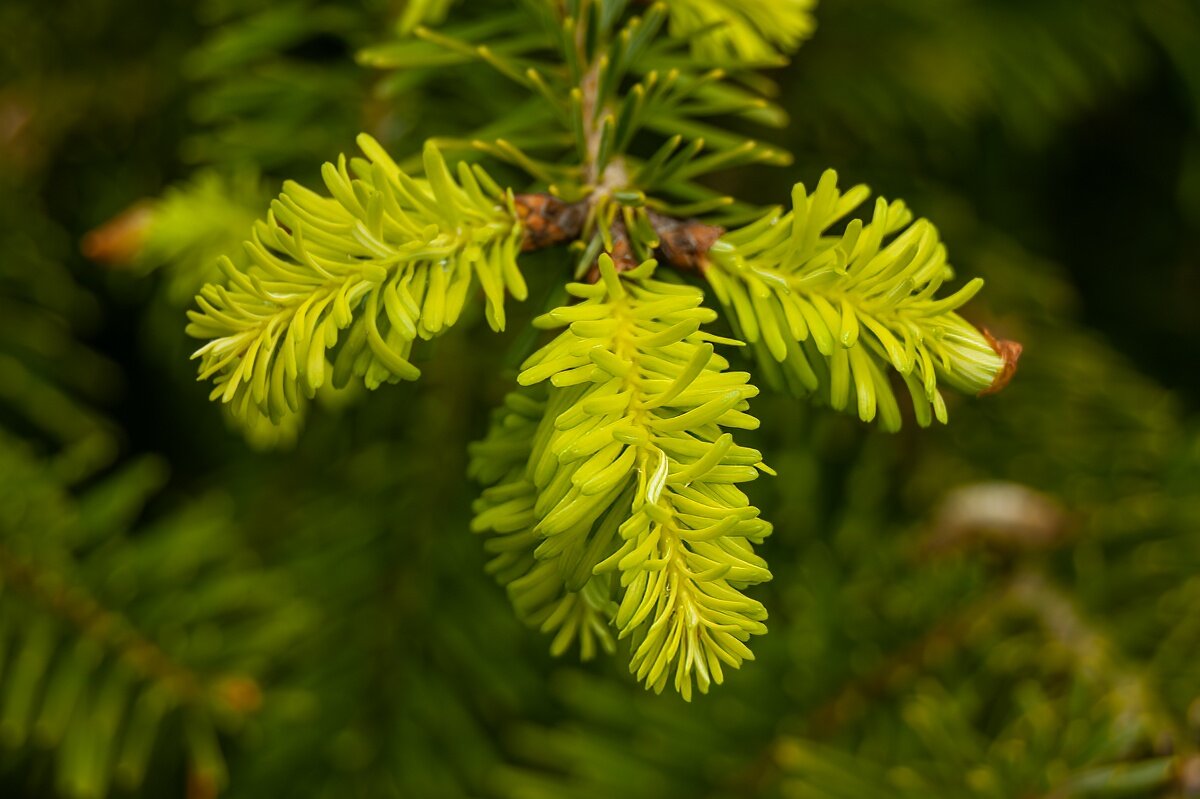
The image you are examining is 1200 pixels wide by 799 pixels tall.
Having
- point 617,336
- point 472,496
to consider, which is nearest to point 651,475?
point 617,336

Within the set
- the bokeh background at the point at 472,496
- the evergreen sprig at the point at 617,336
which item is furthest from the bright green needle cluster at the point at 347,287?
the bokeh background at the point at 472,496

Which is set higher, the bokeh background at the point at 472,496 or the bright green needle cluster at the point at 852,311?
the bright green needle cluster at the point at 852,311

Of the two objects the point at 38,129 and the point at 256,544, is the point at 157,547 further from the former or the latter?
the point at 38,129

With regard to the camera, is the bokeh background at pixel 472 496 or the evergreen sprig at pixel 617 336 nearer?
the evergreen sprig at pixel 617 336

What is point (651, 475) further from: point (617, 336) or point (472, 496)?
point (472, 496)

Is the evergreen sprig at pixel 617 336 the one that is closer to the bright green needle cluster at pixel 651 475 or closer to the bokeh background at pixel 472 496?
the bright green needle cluster at pixel 651 475

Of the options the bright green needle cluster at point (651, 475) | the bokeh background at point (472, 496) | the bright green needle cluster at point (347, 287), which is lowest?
the bokeh background at point (472, 496)
